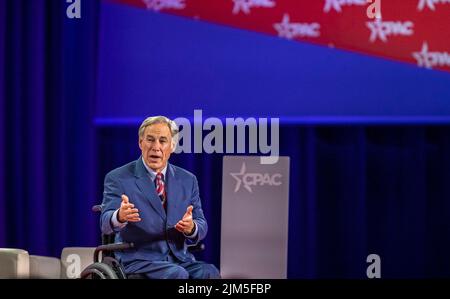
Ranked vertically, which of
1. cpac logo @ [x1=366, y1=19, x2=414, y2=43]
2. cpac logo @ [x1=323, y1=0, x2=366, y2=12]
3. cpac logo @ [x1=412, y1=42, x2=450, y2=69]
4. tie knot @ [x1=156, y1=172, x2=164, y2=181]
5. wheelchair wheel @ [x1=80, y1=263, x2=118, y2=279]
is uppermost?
cpac logo @ [x1=323, y1=0, x2=366, y2=12]

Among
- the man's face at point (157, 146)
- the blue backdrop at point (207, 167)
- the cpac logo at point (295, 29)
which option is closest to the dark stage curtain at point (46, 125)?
the blue backdrop at point (207, 167)

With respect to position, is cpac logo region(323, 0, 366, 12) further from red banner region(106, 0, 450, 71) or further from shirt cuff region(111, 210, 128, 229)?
shirt cuff region(111, 210, 128, 229)

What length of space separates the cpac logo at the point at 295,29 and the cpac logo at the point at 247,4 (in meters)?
0.11

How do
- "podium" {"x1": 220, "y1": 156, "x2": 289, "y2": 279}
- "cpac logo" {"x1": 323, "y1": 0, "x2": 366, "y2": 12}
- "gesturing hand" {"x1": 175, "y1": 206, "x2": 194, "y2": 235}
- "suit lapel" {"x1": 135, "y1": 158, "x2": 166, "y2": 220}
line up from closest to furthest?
1. "gesturing hand" {"x1": 175, "y1": 206, "x2": 194, "y2": 235}
2. "suit lapel" {"x1": 135, "y1": 158, "x2": 166, "y2": 220}
3. "podium" {"x1": 220, "y1": 156, "x2": 289, "y2": 279}
4. "cpac logo" {"x1": 323, "y1": 0, "x2": 366, "y2": 12}

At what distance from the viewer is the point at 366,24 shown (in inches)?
149

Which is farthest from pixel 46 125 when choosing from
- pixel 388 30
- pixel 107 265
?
pixel 388 30

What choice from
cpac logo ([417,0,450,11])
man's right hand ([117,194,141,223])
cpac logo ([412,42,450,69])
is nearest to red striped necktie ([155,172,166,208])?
man's right hand ([117,194,141,223])

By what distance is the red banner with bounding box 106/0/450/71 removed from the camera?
12.3 feet

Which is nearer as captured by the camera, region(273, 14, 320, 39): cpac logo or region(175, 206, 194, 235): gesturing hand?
region(175, 206, 194, 235): gesturing hand

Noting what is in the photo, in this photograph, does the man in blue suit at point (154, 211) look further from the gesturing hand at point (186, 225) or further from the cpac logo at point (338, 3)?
the cpac logo at point (338, 3)

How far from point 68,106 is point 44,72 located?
0.23m

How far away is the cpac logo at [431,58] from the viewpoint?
12.3 feet

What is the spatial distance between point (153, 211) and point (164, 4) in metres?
1.22
